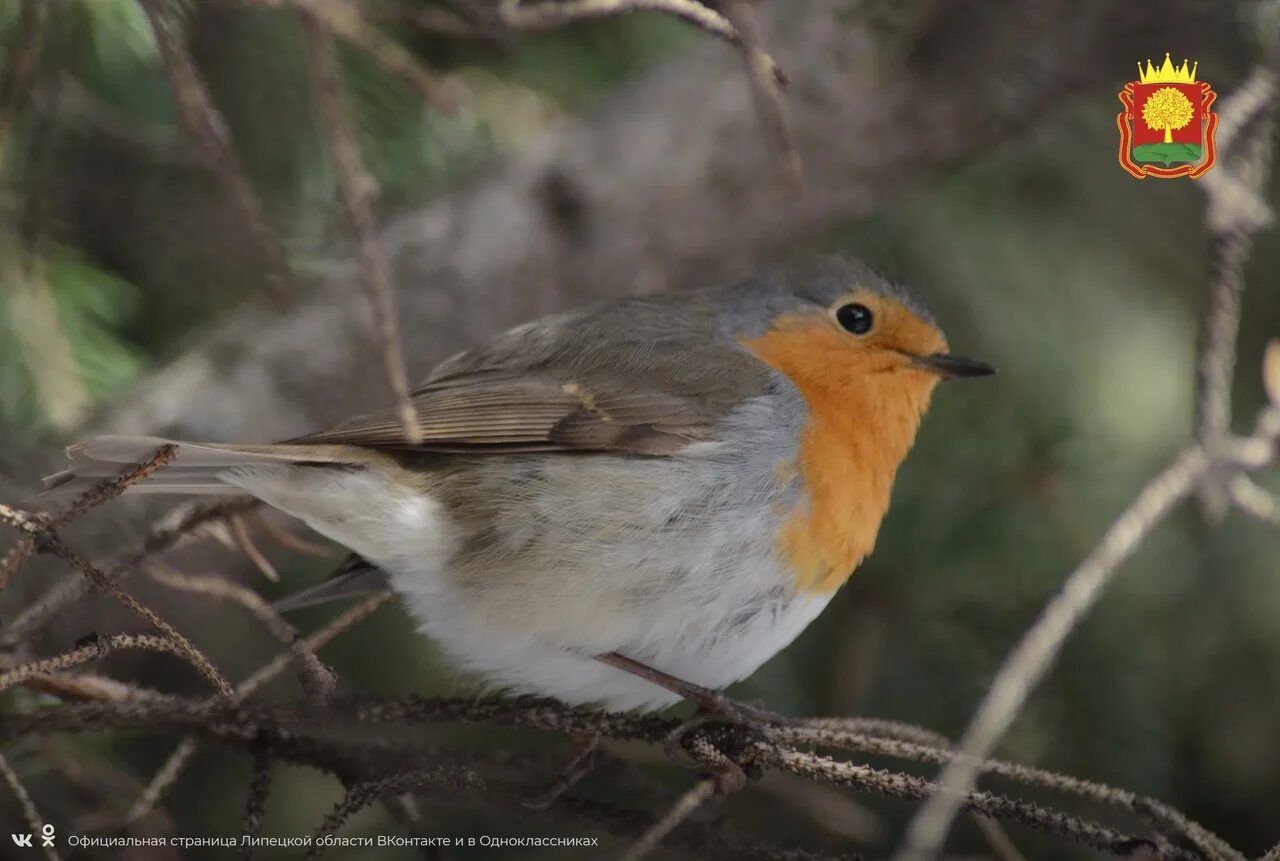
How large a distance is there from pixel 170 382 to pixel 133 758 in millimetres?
1064

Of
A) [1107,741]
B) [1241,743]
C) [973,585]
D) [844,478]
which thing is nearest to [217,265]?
[844,478]

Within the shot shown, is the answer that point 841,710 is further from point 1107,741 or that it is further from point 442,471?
point 442,471

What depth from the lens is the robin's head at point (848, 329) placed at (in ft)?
9.83

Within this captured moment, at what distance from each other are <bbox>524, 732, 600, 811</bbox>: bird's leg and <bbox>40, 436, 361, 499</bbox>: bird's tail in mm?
817

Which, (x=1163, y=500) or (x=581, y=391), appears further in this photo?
(x=581, y=391)

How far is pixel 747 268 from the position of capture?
13.6ft

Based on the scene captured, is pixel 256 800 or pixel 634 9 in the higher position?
pixel 634 9

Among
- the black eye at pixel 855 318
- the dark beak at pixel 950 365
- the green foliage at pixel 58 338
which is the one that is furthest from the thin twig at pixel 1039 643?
the green foliage at pixel 58 338

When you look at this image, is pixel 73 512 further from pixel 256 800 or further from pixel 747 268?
pixel 747 268

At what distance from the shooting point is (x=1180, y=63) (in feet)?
11.5

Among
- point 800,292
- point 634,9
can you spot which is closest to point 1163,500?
point 634,9

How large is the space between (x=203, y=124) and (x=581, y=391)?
1.12m

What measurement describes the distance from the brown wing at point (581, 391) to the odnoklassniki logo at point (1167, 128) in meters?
1.01

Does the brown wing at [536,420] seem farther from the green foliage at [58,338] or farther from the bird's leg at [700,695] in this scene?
the green foliage at [58,338]
